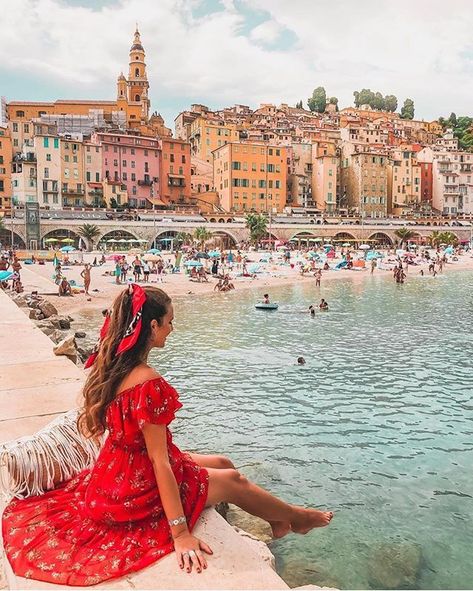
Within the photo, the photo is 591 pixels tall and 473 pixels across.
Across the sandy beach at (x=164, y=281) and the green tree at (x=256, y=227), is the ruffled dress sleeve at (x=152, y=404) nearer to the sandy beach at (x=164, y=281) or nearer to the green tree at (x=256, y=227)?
the sandy beach at (x=164, y=281)

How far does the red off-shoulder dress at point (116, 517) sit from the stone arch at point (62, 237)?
209ft

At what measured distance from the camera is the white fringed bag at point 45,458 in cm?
349

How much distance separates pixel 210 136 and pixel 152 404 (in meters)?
99.3

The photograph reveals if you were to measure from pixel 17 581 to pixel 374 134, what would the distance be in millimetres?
121600

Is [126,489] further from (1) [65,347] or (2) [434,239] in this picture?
(2) [434,239]

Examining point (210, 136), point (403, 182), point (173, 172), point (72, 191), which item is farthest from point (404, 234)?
point (72, 191)

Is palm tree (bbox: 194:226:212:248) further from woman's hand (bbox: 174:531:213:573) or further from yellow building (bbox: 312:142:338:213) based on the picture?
woman's hand (bbox: 174:531:213:573)

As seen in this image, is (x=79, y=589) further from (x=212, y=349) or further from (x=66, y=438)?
(x=212, y=349)

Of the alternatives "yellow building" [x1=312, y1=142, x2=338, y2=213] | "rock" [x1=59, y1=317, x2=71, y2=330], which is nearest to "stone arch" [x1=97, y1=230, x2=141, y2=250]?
"yellow building" [x1=312, y1=142, x2=338, y2=213]

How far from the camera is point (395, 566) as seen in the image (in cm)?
552

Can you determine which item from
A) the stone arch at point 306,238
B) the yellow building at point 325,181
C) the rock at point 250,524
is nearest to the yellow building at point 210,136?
the yellow building at point 325,181

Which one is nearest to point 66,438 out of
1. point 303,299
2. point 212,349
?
point 212,349

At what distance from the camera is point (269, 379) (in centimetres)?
1287

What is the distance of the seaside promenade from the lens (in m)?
2.74
